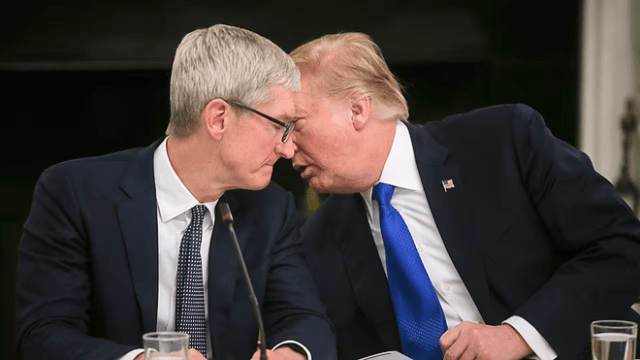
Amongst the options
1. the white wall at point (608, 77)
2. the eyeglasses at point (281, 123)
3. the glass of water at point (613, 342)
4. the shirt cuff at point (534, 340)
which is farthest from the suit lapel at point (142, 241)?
the white wall at point (608, 77)

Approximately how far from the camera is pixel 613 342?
4.80 ft

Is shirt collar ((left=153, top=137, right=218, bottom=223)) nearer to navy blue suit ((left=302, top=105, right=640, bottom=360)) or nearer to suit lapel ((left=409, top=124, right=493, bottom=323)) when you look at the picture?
navy blue suit ((left=302, top=105, right=640, bottom=360))

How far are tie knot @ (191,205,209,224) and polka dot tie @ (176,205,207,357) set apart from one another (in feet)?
0.09

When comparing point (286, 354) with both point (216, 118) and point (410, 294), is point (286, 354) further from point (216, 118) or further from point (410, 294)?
point (216, 118)

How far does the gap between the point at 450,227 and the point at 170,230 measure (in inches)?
29.1

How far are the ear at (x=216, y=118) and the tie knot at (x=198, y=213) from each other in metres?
0.18

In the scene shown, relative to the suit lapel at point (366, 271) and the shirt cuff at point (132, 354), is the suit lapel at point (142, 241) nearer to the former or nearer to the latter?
the shirt cuff at point (132, 354)

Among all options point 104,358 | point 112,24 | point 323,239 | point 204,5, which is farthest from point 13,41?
point 104,358

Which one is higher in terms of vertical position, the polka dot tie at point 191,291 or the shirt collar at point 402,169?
the shirt collar at point 402,169

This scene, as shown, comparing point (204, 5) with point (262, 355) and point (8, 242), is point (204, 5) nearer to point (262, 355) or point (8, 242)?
point (8, 242)

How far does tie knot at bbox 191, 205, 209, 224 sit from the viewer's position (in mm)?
1885

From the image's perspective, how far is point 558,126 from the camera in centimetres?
391

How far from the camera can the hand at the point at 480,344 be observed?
179 centimetres

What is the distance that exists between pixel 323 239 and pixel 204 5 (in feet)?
6.34
